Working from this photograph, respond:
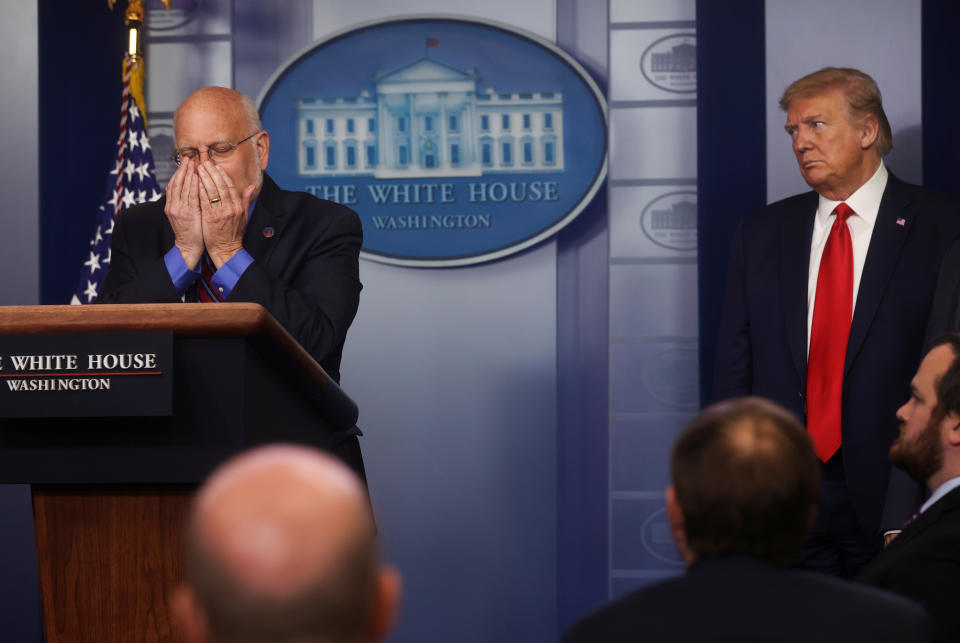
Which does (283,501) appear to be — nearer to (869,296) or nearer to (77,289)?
(869,296)

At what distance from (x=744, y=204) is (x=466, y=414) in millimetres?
1294

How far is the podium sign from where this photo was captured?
171 centimetres

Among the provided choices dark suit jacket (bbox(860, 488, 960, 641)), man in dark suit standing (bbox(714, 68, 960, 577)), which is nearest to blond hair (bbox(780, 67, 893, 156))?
man in dark suit standing (bbox(714, 68, 960, 577))

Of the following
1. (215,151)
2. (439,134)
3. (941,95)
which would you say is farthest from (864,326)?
(439,134)

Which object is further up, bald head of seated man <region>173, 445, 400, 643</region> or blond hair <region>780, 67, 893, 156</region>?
blond hair <region>780, 67, 893, 156</region>

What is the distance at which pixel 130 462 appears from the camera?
1.74 meters

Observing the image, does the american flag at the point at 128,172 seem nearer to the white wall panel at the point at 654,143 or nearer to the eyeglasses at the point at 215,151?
the eyeglasses at the point at 215,151

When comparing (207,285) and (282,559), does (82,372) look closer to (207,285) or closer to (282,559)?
(207,285)

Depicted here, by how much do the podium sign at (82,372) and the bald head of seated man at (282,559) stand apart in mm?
872

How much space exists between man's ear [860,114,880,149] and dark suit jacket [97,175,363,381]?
1535mm

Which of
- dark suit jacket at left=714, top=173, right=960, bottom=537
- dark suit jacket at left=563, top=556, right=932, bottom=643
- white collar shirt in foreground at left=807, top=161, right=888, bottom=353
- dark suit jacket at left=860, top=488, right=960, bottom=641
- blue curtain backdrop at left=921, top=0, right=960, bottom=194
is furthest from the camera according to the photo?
blue curtain backdrop at left=921, top=0, right=960, bottom=194

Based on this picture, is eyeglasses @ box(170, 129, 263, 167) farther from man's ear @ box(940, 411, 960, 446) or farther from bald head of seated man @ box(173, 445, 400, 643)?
bald head of seated man @ box(173, 445, 400, 643)

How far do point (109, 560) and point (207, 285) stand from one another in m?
0.81

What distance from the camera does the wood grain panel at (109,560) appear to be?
175cm
